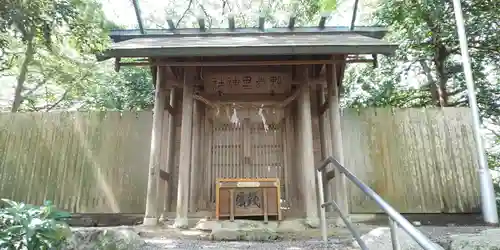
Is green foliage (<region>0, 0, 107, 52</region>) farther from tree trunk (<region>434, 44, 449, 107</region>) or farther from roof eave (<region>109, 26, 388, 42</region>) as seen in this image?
tree trunk (<region>434, 44, 449, 107</region>)

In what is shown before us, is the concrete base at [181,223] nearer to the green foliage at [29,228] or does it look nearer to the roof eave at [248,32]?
the green foliage at [29,228]

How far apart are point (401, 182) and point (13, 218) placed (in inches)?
252

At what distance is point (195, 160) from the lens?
6.37 meters

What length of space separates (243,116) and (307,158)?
5.56 feet

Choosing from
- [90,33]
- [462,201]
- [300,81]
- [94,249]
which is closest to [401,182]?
[462,201]

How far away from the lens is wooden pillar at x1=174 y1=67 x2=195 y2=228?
5.38 m

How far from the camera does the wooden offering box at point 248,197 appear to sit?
5301 mm

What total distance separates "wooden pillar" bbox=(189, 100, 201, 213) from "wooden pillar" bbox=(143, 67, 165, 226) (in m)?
0.65

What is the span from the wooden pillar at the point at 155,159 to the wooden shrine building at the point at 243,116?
0.6 inches

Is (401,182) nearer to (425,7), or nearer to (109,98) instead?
(425,7)

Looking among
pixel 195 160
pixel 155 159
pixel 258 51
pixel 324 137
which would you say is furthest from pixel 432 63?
pixel 155 159

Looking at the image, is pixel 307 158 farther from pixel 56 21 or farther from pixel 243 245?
pixel 56 21

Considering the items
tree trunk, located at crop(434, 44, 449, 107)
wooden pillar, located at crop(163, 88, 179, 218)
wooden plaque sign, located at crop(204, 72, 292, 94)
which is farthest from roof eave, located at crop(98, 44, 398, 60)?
tree trunk, located at crop(434, 44, 449, 107)

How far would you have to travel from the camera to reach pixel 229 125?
22.8 feet
